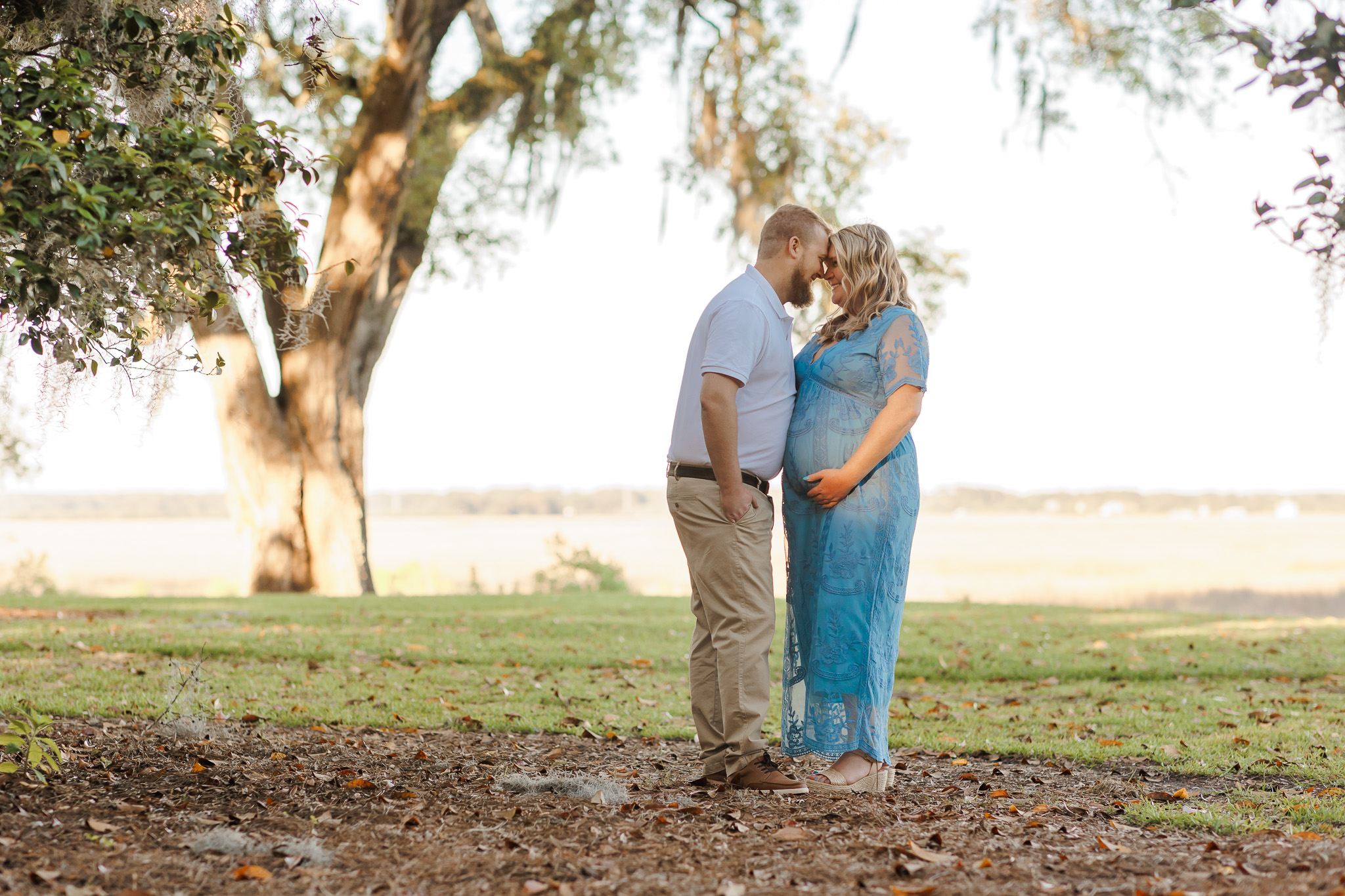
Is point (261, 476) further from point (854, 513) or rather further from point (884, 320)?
point (884, 320)

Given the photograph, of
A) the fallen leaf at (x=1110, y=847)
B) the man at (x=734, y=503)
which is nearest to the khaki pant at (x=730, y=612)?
the man at (x=734, y=503)

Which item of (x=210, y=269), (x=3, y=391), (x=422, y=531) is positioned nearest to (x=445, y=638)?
(x=3, y=391)

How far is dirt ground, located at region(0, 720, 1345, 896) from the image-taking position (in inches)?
110

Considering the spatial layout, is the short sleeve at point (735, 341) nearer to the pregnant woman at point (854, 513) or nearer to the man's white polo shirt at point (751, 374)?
the man's white polo shirt at point (751, 374)

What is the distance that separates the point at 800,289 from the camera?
4.13m

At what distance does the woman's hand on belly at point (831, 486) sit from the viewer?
3.91 m

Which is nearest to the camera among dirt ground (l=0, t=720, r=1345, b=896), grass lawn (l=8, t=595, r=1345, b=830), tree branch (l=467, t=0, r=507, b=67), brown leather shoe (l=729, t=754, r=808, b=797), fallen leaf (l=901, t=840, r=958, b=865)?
dirt ground (l=0, t=720, r=1345, b=896)

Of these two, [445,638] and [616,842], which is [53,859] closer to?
[616,842]

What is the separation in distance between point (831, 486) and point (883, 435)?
0.29 m

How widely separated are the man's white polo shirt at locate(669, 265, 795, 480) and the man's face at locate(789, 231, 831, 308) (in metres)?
0.15

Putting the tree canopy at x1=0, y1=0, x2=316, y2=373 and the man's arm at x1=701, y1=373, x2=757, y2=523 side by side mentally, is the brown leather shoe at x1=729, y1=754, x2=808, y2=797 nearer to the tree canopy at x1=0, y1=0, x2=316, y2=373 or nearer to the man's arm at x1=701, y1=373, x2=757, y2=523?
the man's arm at x1=701, y1=373, x2=757, y2=523

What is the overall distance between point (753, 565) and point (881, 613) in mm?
628

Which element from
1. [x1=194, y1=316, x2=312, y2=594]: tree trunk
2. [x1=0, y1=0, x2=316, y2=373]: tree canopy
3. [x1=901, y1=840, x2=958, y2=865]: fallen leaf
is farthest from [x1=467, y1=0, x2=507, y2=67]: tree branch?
[x1=901, y1=840, x2=958, y2=865]: fallen leaf

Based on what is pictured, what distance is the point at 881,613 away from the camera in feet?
13.4
